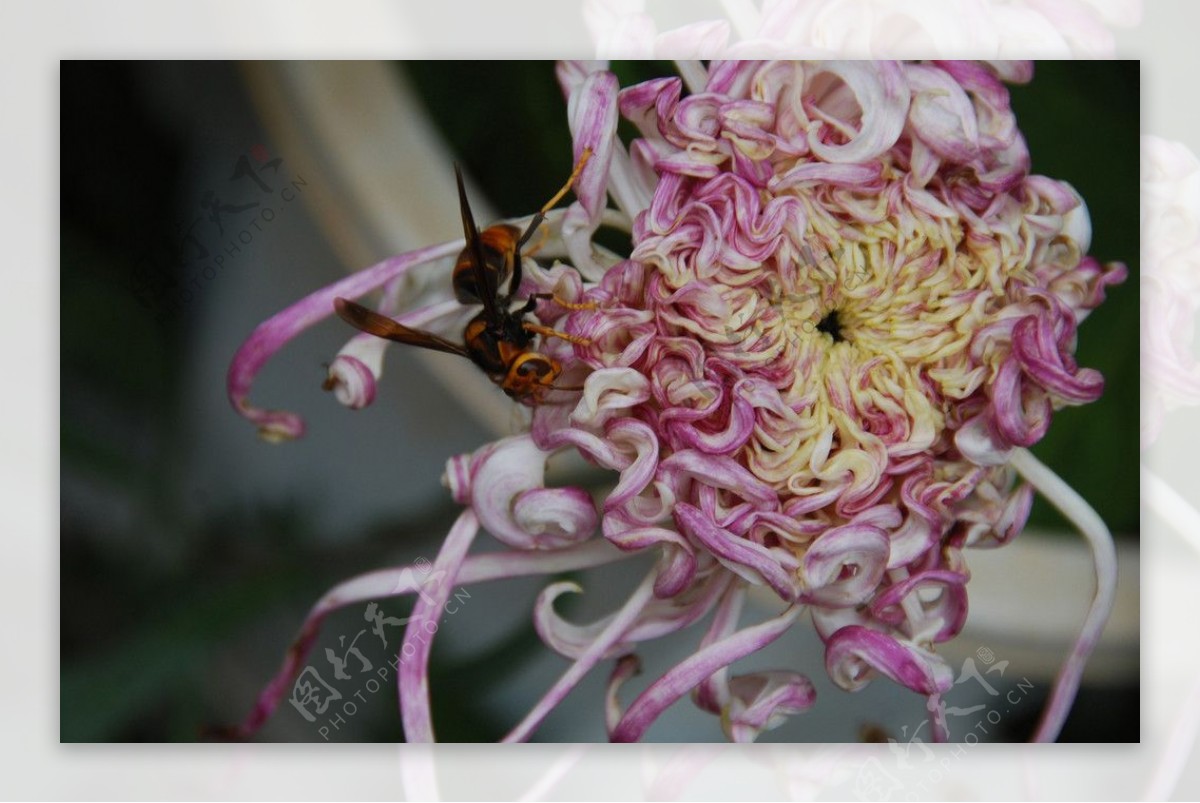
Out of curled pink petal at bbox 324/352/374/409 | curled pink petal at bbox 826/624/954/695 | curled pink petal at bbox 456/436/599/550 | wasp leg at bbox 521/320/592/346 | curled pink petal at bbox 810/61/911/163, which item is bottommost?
curled pink petal at bbox 826/624/954/695

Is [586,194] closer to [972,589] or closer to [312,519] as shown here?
[312,519]

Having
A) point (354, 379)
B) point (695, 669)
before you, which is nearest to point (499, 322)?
point (354, 379)

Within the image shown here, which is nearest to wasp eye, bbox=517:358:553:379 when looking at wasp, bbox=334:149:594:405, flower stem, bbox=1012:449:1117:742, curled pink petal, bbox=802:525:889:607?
wasp, bbox=334:149:594:405

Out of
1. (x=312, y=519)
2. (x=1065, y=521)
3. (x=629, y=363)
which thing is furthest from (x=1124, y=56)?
(x=312, y=519)

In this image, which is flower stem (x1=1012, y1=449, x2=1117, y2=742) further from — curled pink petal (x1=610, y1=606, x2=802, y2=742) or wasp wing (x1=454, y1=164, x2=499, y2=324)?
wasp wing (x1=454, y1=164, x2=499, y2=324)

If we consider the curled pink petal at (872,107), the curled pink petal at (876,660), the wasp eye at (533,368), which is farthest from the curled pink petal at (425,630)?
the curled pink petal at (872,107)

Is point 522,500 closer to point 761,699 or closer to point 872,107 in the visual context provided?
point 761,699
